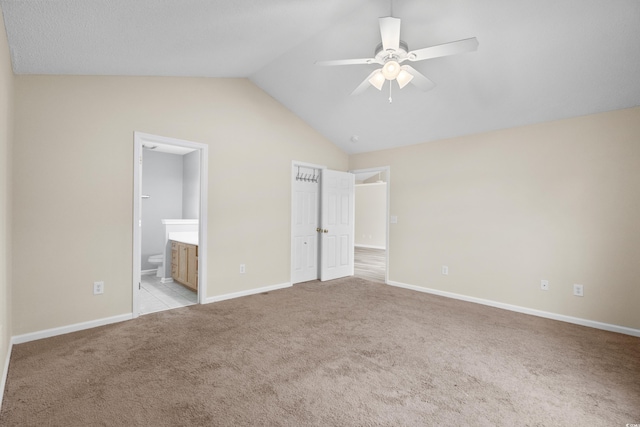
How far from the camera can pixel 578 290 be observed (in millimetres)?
3488

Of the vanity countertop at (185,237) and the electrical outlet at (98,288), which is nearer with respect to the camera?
the electrical outlet at (98,288)

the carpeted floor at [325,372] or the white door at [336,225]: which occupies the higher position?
the white door at [336,225]

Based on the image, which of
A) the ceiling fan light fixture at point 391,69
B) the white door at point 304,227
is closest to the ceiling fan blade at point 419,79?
the ceiling fan light fixture at point 391,69

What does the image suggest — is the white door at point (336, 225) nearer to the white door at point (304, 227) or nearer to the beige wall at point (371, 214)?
the white door at point (304, 227)

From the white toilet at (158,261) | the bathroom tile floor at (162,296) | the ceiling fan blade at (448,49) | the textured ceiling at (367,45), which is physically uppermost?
the textured ceiling at (367,45)

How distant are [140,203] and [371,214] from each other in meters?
8.23

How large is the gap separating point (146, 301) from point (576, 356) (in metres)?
4.74

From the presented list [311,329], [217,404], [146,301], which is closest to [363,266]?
[311,329]

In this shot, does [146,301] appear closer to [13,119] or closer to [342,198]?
[13,119]

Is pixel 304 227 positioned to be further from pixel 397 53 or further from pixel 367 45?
pixel 397 53

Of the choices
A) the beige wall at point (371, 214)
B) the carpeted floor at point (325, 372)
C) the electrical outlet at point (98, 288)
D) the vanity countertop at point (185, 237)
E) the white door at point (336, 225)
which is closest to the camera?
the carpeted floor at point (325, 372)

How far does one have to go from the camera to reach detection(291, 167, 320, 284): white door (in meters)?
5.08

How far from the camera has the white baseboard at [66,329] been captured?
2759mm

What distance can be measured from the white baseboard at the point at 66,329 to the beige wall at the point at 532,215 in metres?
3.95
